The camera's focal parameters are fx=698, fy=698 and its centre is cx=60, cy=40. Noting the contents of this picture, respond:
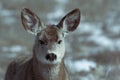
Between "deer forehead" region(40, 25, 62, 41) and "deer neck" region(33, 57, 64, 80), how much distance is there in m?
0.31

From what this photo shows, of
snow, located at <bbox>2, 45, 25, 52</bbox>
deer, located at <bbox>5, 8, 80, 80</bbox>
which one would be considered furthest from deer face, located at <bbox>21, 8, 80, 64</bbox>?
snow, located at <bbox>2, 45, 25, 52</bbox>

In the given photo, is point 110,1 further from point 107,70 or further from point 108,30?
point 107,70

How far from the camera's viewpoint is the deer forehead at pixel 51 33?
7.20m

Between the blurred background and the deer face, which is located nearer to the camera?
the deer face

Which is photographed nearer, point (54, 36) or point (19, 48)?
point (54, 36)

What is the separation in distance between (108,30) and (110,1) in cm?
206

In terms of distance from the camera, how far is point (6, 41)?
12.9 m

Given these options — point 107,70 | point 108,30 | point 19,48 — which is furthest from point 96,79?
point 108,30

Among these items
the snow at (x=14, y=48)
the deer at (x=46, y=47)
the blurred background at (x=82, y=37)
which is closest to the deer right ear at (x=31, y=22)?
the deer at (x=46, y=47)

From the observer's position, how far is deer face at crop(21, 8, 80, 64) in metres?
7.12

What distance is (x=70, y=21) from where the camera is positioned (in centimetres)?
763

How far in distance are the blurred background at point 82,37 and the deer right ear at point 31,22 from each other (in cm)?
248

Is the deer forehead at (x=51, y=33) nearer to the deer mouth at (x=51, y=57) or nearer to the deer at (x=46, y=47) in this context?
the deer at (x=46, y=47)

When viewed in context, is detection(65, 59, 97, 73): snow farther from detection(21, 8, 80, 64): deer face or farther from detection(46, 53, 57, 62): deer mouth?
detection(46, 53, 57, 62): deer mouth
